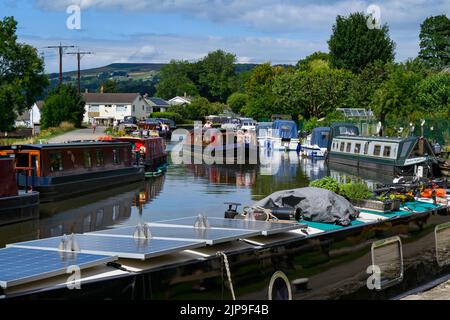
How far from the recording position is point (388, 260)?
1072 centimetres

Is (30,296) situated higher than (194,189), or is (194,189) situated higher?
(30,296)

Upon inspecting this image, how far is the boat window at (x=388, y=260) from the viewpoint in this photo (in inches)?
403

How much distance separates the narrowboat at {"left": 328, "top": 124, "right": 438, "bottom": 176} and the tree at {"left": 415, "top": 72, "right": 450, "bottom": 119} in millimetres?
A: 7549

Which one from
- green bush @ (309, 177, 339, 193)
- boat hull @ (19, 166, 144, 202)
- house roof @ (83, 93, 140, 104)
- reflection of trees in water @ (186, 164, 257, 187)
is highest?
house roof @ (83, 93, 140, 104)

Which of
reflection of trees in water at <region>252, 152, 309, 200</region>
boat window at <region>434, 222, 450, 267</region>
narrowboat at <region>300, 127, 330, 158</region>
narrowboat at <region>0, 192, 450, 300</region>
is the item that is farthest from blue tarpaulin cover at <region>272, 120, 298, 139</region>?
narrowboat at <region>0, 192, 450, 300</region>

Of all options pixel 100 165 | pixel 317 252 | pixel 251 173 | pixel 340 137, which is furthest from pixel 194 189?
pixel 317 252

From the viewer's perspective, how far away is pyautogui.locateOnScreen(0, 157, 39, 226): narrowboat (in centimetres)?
1941

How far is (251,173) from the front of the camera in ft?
119

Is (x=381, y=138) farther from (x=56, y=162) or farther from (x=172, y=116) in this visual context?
(x=172, y=116)

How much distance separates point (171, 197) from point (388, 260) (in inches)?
654

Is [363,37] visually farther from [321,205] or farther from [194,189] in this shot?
[321,205]

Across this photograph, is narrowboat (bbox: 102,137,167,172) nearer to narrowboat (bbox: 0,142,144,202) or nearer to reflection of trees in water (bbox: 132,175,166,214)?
reflection of trees in water (bbox: 132,175,166,214)

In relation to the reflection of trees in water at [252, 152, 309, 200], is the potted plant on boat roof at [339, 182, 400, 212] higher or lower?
higher
